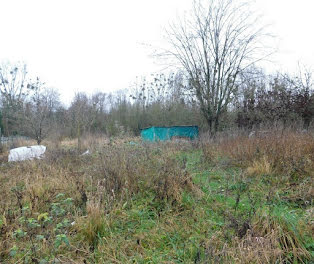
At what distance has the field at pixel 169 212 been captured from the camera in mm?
1929

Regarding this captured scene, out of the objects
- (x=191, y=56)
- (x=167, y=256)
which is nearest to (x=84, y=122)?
(x=191, y=56)

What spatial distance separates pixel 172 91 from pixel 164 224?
1687 cm

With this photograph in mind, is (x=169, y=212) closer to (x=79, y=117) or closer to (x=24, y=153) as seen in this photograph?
(x=24, y=153)

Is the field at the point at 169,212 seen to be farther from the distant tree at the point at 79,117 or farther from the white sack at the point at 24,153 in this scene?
the distant tree at the point at 79,117

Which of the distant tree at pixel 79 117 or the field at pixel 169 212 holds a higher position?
the distant tree at pixel 79 117

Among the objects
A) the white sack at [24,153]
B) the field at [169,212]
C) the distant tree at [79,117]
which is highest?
the distant tree at [79,117]

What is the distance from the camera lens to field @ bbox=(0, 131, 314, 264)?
1929mm

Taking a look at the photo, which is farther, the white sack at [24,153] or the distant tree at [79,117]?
the distant tree at [79,117]

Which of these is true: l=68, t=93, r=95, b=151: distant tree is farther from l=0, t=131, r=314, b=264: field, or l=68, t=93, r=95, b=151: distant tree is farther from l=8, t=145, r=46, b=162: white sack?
l=0, t=131, r=314, b=264: field

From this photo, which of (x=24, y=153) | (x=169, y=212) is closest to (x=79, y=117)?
(x=24, y=153)

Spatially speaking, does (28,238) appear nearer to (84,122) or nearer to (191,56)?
(84,122)

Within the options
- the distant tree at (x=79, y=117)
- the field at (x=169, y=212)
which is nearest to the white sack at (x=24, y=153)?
the distant tree at (x=79, y=117)

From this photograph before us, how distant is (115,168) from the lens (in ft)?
11.5

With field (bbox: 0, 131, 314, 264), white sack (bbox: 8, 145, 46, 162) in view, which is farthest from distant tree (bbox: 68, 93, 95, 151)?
field (bbox: 0, 131, 314, 264)
